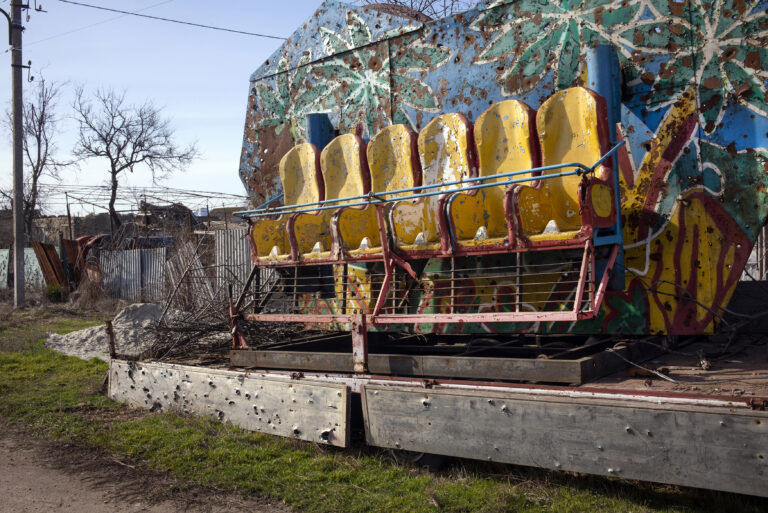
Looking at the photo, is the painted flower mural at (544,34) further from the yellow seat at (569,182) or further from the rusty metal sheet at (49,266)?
the rusty metal sheet at (49,266)

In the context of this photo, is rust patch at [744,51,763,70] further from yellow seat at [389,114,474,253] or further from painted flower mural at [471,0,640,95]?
yellow seat at [389,114,474,253]

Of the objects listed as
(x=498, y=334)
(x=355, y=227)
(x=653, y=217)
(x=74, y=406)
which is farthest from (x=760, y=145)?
(x=74, y=406)

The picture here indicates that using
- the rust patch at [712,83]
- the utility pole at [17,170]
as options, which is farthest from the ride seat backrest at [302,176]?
the utility pole at [17,170]

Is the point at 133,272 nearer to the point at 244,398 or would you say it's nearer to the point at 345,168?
the point at 345,168

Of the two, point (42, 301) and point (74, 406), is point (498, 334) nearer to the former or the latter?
point (74, 406)

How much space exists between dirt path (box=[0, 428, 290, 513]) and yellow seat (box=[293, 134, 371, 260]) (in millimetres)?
2426

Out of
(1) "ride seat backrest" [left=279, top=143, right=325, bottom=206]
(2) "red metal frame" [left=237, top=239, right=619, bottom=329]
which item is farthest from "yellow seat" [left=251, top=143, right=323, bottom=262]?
(2) "red metal frame" [left=237, top=239, right=619, bottom=329]

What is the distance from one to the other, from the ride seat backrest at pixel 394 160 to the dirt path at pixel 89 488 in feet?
10.6

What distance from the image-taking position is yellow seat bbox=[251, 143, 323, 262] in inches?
257

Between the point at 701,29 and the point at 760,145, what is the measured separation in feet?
3.28

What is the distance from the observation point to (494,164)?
5.64 meters

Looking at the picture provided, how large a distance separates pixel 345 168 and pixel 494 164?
5.75ft

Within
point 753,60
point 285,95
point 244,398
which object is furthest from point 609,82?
point 285,95

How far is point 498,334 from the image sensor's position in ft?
20.0
